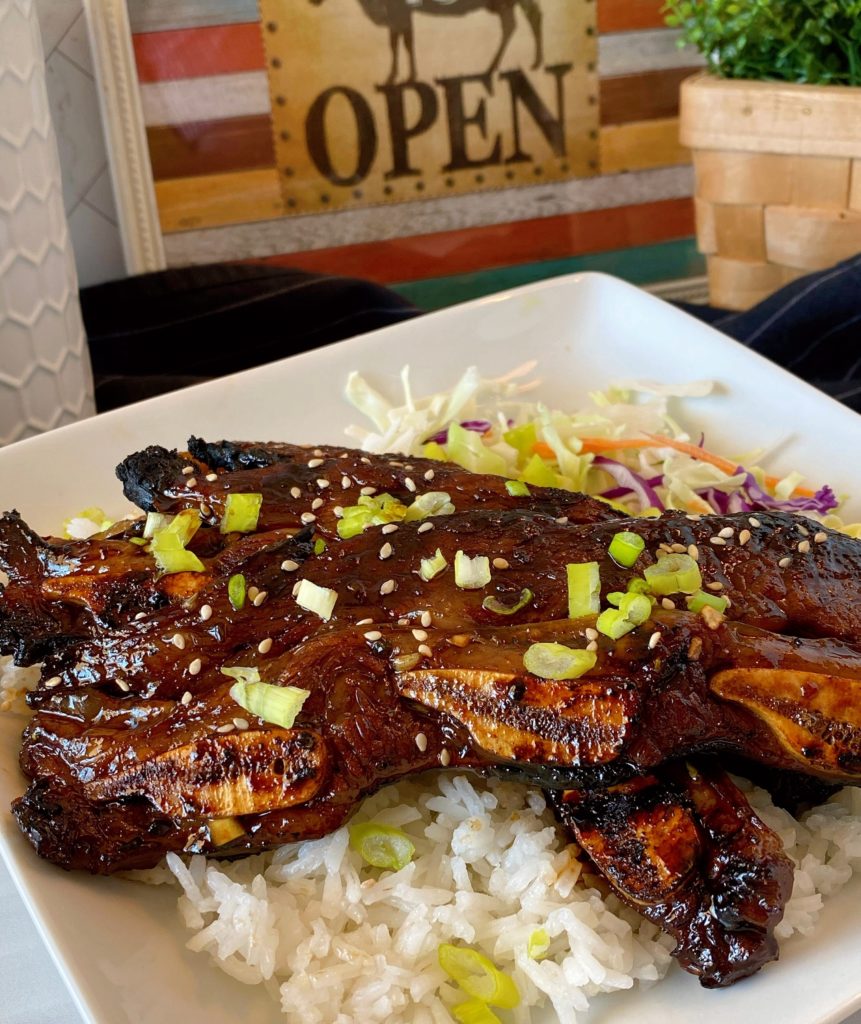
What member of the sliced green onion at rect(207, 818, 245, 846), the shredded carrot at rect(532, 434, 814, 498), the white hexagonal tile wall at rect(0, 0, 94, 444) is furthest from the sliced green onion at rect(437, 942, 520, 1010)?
the white hexagonal tile wall at rect(0, 0, 94, 444)

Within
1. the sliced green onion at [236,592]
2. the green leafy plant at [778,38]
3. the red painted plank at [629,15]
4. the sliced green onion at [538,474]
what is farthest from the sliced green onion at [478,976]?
the red painted plank at [629,15]

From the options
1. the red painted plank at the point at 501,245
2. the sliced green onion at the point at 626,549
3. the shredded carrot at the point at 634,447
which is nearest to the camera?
the sliced green onion at the point at 626,549

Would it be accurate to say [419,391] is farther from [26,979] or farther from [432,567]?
[26,979]

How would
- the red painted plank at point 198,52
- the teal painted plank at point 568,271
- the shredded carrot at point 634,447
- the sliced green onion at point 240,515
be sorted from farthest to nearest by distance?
the teal painted plank at point 568,271, the red painted plank at point 198,52, the shredded carrot at point 634,447, the sliced green onion at point 240,515

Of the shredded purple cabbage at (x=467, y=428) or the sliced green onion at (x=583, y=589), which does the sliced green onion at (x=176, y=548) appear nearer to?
the sliced green onion at (x=583, y=589)

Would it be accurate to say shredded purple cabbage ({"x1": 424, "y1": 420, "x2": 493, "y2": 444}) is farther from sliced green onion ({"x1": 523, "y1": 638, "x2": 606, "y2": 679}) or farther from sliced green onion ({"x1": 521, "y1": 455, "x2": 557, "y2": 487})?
sliced green onion ({"x1": 523, "y1": 638, "x2": 606, "y2": 679})

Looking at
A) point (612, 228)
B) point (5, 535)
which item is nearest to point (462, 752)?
point (5, 535)
